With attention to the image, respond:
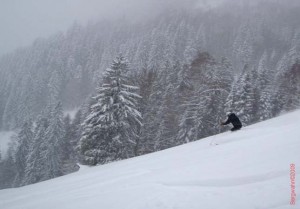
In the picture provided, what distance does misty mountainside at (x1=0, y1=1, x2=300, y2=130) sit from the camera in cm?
9456

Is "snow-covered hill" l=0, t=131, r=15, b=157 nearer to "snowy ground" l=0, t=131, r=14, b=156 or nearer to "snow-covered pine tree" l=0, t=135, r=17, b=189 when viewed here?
"snowy ground" l=0, t=131, r=14, b=156

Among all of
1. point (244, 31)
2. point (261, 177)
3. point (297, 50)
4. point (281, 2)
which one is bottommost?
point (261, 177)

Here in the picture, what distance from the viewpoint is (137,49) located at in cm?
10238

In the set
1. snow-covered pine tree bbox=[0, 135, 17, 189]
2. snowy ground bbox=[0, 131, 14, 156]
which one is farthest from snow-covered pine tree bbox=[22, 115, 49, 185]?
snowy ground bbox=[0, 131, 14, 156]

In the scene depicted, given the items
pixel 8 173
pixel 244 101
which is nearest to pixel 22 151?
pixel 8 173

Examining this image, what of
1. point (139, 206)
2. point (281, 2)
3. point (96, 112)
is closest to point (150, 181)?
point (139, 206)

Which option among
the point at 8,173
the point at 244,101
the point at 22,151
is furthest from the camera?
the point at 8,173

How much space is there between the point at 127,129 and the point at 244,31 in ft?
341

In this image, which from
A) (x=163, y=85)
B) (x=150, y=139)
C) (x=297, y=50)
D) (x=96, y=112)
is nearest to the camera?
(x=96, y=112)

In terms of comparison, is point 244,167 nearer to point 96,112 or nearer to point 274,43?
point 96,112

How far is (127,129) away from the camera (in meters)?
23.6

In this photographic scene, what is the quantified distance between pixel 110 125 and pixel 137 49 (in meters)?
83.9

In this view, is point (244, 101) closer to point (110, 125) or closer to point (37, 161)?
point (110, 125)

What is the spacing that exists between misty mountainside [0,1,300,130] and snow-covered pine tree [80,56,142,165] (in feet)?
179
